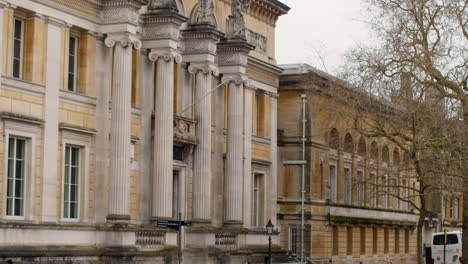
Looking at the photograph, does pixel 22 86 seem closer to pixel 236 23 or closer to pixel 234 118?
pixel 234 118

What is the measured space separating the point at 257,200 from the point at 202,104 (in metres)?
9.19

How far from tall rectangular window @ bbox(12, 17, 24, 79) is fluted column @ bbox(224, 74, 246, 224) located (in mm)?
13990

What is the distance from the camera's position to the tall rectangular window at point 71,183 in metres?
32.9

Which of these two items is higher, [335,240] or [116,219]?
[116,219]

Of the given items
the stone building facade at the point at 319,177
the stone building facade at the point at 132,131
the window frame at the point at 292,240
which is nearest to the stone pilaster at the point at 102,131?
the stone building facade at the point at 132,131

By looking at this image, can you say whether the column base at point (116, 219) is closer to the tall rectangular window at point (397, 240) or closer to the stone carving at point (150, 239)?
the stone carving at point (150, 239)

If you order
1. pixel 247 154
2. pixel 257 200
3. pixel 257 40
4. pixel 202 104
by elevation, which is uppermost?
pixel 257 40

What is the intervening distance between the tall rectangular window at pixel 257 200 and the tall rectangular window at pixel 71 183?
15.8m

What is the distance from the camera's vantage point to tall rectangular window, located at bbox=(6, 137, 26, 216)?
30297mm

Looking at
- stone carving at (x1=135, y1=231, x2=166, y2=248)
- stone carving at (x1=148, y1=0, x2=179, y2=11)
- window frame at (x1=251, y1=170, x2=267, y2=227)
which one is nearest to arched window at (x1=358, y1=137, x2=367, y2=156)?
window frame at (x1=251, y1=170, x2=267, y2=227)

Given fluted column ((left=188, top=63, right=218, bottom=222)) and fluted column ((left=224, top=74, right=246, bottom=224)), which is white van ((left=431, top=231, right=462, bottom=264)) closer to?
fluted column ((left=224, top=74, right=246, bottom=224))

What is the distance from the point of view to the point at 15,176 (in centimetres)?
3056

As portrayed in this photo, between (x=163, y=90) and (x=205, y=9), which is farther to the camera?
(x=205, y=9)

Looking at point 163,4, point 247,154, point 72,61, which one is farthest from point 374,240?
point 72,61
